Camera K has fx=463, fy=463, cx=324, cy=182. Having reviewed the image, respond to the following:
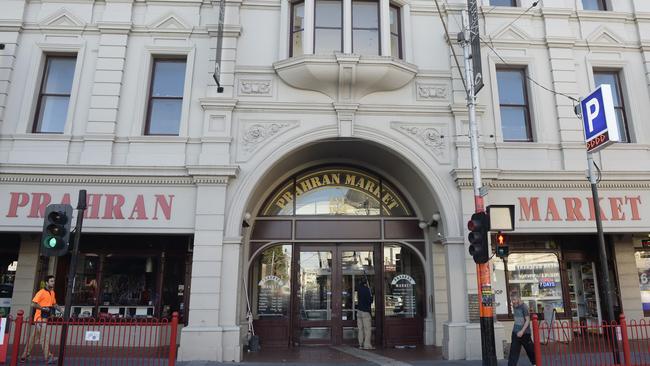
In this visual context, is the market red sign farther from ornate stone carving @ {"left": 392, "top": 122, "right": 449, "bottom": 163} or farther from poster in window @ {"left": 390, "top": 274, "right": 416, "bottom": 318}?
poster in window @ {"left": 390, "top": 274, "right": 416, "bottom": 318}

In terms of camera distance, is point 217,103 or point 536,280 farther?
point 536,280

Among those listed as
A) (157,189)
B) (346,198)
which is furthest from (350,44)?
(157,189)

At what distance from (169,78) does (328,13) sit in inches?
191

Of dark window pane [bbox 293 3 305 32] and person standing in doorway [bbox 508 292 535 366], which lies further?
dark window pane [bbox 293 3 305 32]

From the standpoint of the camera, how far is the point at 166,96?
12.8 metres

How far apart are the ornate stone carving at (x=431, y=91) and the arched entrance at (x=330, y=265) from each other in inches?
134

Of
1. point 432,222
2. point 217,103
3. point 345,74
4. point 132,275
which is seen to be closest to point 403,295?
point 432,222

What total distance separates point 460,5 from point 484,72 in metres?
2.05

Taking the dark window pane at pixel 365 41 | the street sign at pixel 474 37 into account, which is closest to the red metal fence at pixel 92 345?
the dark window pane at pixel 365 41

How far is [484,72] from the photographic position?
13.2 meters

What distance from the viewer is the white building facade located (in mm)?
11625

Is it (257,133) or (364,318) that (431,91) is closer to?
(257,133)

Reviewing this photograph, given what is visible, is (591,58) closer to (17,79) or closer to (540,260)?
(540,260)

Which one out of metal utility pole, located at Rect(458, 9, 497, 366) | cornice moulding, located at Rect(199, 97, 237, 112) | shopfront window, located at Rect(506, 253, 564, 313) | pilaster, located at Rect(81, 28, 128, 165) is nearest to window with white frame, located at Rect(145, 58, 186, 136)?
pilaster, located at Rect(81, 28, 128, 165)
